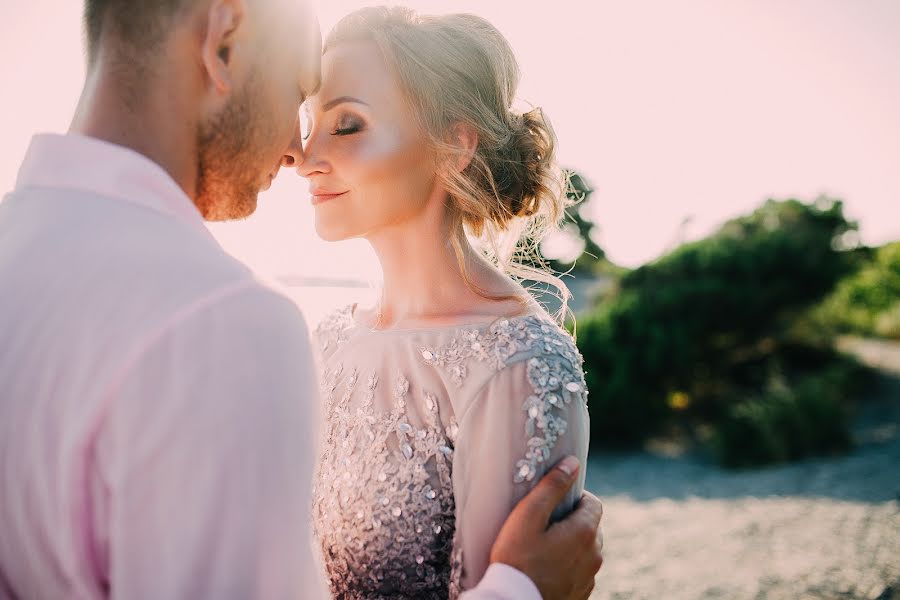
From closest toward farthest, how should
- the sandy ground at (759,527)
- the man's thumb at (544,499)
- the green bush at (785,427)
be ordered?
the man's thumb at (544,499)
the sandy ground at (759,527)
the green bush at (785,427)

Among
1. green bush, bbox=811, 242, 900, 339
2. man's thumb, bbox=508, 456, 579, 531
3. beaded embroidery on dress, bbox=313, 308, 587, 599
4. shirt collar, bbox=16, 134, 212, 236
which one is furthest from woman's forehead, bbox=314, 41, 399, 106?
green bush, bbox=811, 242, 900, 339

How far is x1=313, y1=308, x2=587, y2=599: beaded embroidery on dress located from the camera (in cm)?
175

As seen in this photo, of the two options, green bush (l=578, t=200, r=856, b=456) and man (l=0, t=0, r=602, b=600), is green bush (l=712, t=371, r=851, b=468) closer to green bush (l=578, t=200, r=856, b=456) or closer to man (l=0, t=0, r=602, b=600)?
green bush (l=578, t=200, r=856, b=456)

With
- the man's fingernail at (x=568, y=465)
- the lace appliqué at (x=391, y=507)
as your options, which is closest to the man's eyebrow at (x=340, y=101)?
the lace appliqué at (x=391, y=507)

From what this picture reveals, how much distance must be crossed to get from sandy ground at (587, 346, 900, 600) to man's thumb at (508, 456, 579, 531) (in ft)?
15.1

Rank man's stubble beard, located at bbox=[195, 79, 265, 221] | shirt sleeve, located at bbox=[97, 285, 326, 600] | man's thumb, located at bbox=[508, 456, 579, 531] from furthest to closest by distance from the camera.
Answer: man's thumb, located at bbox=[508, 456, 579, 531] < man's stubble beard, located at bbox=[195, 79, 265, 221] < shirt sleeve, located at bbox=[97, 285, 326, 600]

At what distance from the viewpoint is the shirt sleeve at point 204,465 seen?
0.81m

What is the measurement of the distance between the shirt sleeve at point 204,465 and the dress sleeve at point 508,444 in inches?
34.8

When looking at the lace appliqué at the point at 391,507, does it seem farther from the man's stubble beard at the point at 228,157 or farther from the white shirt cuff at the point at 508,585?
the man's stubble beard at the point at 228,157

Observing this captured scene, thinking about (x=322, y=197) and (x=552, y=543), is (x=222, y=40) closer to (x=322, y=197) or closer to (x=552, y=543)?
(x=322, y=197)

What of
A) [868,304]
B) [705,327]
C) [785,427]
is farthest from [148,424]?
[868,304]

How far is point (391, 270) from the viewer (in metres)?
2.44

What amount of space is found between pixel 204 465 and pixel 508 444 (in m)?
1.05

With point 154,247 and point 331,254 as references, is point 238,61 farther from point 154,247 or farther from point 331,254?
point 331,254
